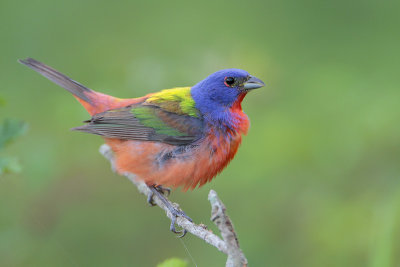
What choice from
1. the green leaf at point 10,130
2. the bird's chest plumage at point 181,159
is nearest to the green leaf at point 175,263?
the green leaf at point 10,130

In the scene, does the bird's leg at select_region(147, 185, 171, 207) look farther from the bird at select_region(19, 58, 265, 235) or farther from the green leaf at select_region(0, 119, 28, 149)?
the green leaf at select_region(0, 119, 28, 149)

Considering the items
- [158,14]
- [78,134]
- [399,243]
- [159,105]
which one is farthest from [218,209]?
[158,14]

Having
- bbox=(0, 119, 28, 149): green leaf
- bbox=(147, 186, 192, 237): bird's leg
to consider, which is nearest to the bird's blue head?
bbox=(147, 186, 192, 237): bird's leg

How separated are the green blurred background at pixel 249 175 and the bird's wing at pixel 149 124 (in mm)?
294

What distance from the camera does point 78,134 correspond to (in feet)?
16.7

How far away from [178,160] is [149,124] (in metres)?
0.48

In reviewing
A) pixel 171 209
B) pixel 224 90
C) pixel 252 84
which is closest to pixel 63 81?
pixel 224 90

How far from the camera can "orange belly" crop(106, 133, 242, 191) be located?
446 centimetres

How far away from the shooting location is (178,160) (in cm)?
454

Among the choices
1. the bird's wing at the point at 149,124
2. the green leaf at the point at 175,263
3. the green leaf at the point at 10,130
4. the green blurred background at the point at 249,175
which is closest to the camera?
the green leaf at the point at 175,263

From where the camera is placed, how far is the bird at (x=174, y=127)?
450 centimetres

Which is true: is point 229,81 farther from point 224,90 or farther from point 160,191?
point 160,191

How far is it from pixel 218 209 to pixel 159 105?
2.74 m

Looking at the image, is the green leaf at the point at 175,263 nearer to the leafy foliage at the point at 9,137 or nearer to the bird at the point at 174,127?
the leafy foliage at the point at 9,137
